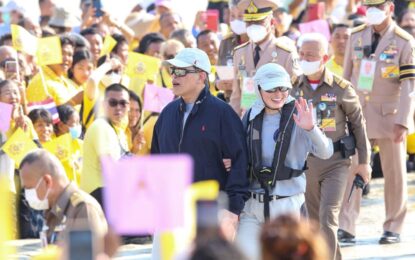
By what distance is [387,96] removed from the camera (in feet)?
41.8

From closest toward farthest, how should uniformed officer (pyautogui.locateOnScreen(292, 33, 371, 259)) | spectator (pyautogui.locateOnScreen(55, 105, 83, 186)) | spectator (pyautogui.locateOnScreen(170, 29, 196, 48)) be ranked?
uniformed officer (pyautogui.locateOnScreen(292, 33, 371, 259)), spectator (pyautogui.locateOnScreen(55, 105, 83, 186)), spectator (pyautogui.locateOnScreen(170, 29, 196, 48))

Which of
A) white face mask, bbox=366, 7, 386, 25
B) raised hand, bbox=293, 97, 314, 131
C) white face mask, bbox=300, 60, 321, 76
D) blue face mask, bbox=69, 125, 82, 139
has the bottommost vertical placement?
blue face mask, bbox=69, 125, 82, 139

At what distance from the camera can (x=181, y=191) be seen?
580 cm

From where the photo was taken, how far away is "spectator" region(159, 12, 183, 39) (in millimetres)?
16922

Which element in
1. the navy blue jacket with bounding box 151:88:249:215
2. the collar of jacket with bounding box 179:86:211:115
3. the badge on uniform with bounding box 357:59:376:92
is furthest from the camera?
the badge on uniform with bounding box 357:59:376:92

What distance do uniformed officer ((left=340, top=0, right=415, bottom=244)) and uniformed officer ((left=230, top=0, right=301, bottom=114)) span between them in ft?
3.42

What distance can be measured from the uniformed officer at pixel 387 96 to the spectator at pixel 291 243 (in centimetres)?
736

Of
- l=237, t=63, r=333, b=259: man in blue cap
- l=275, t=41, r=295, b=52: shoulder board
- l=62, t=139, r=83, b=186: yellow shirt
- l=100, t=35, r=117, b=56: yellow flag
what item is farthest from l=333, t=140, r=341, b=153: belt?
l=100, t=35, r=117, b=56: yellow flag

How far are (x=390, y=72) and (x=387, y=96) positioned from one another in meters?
0.24

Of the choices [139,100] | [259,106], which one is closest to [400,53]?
[139,100]

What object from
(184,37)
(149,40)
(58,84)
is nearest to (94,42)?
(149,40)

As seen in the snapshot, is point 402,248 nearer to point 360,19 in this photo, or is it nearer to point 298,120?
point 298,120

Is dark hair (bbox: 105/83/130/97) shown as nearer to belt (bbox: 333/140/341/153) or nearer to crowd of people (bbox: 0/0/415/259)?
crowd of people (bbox: 0/0/415/259)

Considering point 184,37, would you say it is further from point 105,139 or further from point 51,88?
point 105,139
